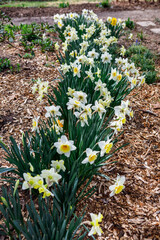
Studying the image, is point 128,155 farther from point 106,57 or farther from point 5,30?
point 5,30

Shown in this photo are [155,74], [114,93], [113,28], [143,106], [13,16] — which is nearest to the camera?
[114,93]

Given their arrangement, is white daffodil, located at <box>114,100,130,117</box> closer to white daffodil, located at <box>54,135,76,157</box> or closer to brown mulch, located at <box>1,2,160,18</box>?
white daffodil, located at <box>54,135,76,157</box>

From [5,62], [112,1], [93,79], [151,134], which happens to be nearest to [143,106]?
[151,134]

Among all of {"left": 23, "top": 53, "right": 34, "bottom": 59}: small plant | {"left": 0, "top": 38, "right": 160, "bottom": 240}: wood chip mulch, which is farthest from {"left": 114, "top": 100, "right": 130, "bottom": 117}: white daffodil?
{"left": 23, "top": 53, "right": 34, "bottom": 59}: small plant

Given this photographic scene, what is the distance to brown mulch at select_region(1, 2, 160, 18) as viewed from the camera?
272 inches

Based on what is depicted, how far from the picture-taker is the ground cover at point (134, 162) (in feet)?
5.29

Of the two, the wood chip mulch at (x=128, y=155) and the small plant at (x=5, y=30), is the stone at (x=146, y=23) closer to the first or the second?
the wood chip mulch at (x=128, y=155)

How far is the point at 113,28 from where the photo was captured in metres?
4.02

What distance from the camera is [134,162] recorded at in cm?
215

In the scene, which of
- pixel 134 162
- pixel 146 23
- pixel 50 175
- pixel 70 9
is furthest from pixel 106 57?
pixel 70 9

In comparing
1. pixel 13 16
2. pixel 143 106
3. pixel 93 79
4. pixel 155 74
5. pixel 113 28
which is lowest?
pixel 143 106

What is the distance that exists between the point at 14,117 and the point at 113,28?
263cm

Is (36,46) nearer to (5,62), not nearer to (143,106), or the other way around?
(5,62)

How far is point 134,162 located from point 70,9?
6.73 m
